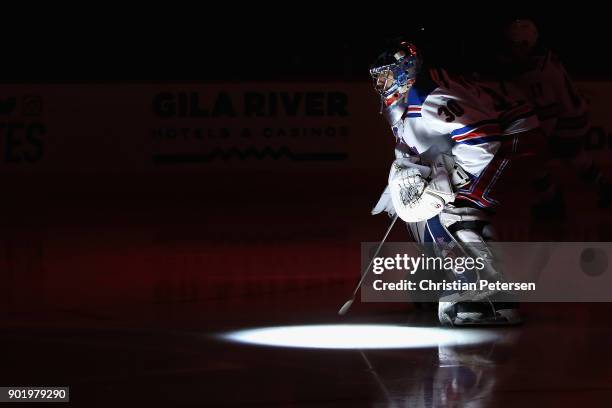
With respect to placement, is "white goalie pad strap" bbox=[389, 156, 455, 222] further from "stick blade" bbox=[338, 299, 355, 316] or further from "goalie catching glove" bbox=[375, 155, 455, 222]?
"stick blade" bbox=[338, 299, 355, 316]

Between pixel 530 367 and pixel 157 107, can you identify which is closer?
pixel 530 367

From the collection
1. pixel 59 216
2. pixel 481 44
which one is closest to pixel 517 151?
pixel 59 216

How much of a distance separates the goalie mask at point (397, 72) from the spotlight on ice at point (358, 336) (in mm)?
1109

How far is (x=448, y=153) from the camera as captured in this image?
255 inches

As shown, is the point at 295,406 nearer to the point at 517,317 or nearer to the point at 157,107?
the point at 517,317

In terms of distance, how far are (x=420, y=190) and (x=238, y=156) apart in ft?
25.1

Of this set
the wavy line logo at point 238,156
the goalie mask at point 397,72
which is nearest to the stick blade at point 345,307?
the goalie mask at point 397,72

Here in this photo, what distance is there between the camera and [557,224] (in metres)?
10.9

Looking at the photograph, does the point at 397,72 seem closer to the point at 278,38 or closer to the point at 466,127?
the point at 466,127

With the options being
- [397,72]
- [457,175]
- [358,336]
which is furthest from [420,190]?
[358,336]

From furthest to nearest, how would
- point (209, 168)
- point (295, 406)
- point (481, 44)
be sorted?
point (481, 44) < point (209, 168) < point (295, 406)

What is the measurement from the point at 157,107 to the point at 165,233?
4012 millimetres

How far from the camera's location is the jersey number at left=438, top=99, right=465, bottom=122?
6293 millimetres

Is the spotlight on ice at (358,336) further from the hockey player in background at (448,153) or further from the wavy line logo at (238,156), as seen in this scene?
the wavy line logo at (238,156)
